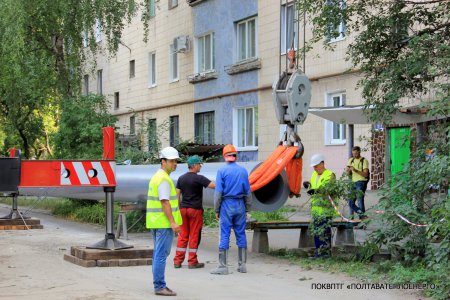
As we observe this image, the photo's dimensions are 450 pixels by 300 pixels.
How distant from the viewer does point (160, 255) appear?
8.66m

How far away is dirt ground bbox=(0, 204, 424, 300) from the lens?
8734 mm

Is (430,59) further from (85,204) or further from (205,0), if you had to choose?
(205,0)

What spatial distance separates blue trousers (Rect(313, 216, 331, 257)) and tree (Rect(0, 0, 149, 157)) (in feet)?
44.5

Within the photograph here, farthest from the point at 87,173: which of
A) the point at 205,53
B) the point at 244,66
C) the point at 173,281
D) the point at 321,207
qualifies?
the point at 205,53

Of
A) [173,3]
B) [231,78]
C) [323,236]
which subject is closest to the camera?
[323,236]

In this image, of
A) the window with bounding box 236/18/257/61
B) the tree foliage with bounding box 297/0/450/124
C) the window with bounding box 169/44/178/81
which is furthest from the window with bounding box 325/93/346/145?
the window with bounding box 169/44/178/81

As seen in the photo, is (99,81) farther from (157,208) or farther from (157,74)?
(157,208)

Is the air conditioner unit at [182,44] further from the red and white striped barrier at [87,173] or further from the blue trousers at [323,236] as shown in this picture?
the blue trousers at [323,236]

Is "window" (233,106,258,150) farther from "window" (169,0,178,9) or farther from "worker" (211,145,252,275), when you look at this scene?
"worker" (211,145,252,275)

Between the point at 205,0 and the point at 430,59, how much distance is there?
62.5 ft

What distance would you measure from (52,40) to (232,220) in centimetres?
1602

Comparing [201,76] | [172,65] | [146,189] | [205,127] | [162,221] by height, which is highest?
[172,65]

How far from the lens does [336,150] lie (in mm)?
21828

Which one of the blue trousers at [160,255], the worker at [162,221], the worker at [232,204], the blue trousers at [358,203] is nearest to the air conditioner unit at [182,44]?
the blue trousers at [358,203]
